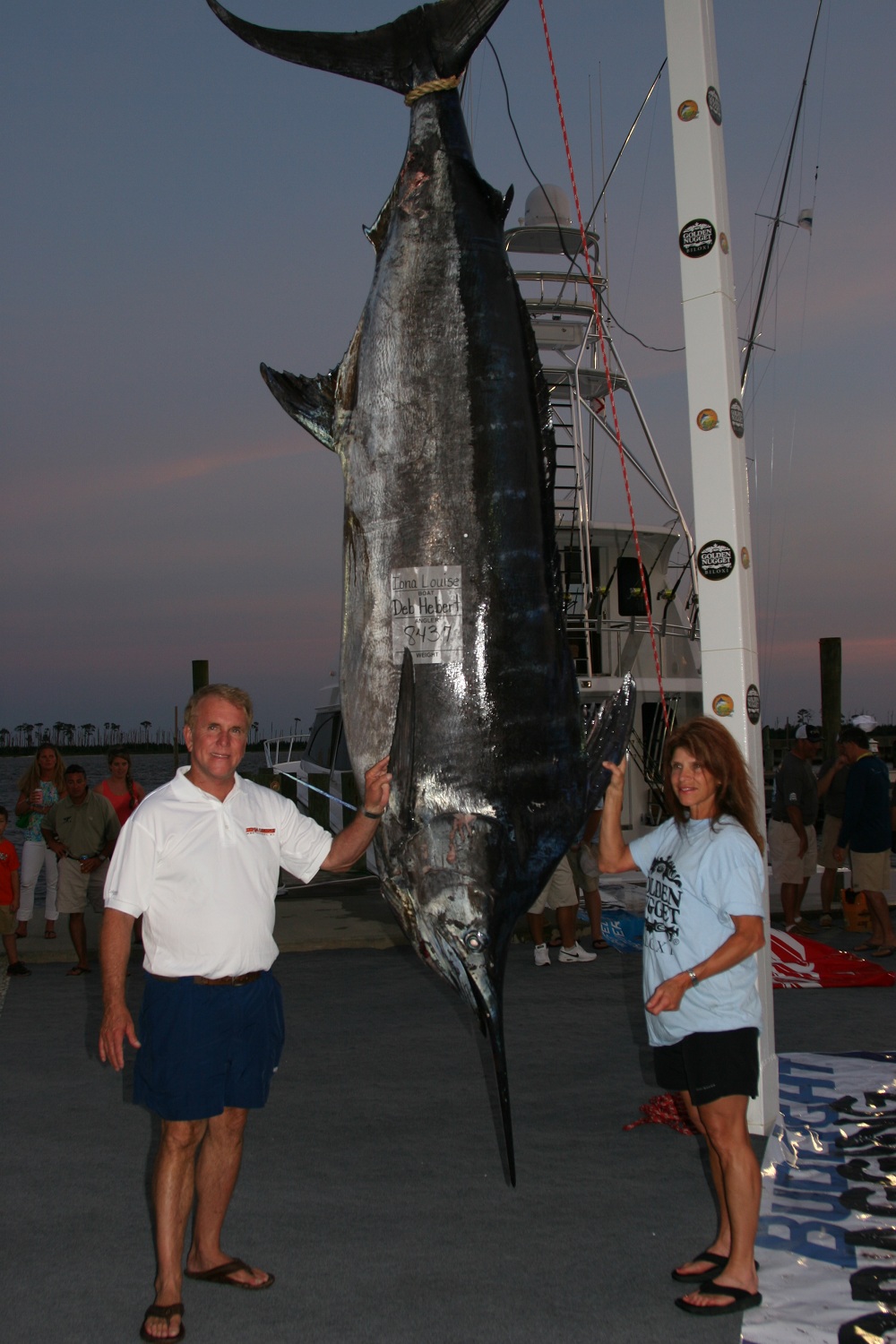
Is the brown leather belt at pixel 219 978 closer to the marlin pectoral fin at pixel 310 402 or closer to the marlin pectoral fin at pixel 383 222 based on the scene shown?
the marlin pectoral fin at pixel 310 402

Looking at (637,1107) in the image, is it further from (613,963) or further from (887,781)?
(887,781)

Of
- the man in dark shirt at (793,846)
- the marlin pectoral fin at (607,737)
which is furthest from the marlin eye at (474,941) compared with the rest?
the man in dark shirt at (793,846)

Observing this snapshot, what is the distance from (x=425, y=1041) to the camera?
14.8ft

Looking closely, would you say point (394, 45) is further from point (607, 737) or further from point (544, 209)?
point (544, 209)

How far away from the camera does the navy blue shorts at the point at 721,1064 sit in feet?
7.56

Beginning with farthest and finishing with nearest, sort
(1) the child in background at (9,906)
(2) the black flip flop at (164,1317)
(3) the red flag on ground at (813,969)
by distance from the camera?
(1) the child in background at (9,906), (3) the red flag on ground at (813,969), (2) the black flip flop at (164,1317)

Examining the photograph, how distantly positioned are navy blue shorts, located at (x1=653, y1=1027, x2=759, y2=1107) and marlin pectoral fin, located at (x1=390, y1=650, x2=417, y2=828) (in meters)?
0.90

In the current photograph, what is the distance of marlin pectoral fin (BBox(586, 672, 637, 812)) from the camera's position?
2.14m

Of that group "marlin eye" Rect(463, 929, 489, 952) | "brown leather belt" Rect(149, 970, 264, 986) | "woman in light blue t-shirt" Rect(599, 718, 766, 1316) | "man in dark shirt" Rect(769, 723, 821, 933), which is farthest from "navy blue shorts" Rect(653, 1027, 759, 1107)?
"man in dark shirt" Rect(769, 723, 821, 933)

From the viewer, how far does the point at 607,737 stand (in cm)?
217

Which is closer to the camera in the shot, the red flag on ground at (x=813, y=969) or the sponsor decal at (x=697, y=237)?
the sponsor decal at (x=697, y=237)

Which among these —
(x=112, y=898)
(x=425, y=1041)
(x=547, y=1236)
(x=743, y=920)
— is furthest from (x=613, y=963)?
(x=112, y=898)

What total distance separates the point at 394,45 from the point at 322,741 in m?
12.0

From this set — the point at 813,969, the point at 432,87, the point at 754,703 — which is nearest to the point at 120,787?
the point at 813,969
